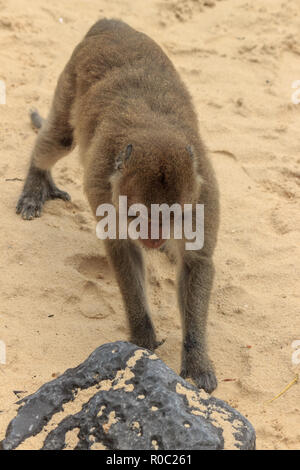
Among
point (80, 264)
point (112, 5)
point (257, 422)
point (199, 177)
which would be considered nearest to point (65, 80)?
point (80, 264)

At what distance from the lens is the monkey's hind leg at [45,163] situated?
267 inches

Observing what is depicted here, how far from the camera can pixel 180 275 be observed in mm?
5438

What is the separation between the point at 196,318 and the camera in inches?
205

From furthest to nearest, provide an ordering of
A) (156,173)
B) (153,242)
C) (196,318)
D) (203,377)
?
(196,318) → (203,377) → (153,242) → (156,173)

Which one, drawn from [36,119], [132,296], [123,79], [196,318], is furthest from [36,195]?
[196,318]

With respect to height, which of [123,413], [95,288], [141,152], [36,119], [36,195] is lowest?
[95,288]

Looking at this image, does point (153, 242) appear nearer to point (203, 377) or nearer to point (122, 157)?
point (122, 157)

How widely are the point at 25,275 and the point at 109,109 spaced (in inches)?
Result: 69.4

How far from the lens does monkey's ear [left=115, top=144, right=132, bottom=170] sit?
437 cm

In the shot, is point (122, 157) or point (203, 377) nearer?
point (122, 157)

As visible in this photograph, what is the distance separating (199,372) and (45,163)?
309 cm

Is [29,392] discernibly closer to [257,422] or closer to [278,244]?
[257,422]

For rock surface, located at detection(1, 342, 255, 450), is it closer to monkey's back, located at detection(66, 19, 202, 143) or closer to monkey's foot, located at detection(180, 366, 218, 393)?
monkey's foot, located at detection(180, 366, 218, 393)

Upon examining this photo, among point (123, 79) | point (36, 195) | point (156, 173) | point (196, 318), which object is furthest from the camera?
point (36, 195)
